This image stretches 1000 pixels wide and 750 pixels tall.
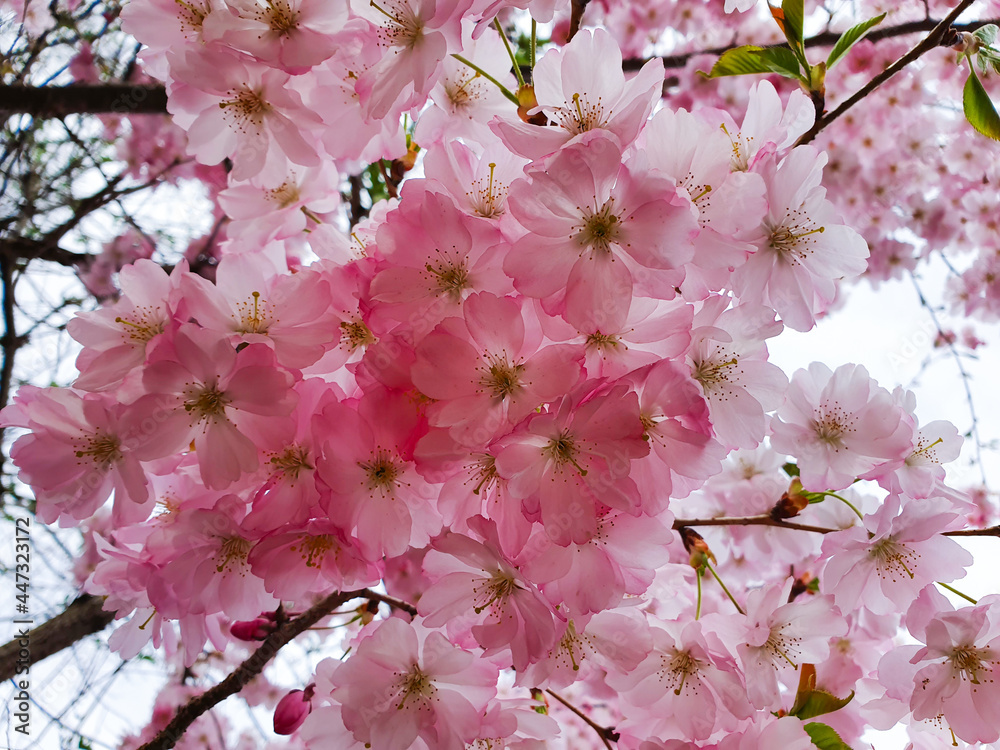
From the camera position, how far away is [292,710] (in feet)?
4.10

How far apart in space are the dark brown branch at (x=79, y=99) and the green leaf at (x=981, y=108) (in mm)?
2235

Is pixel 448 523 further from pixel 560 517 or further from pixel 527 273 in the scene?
pixel 527 273

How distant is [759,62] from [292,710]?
140 centimetres

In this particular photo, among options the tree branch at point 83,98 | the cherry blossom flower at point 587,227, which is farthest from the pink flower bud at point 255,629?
the tree branch at point 83,98

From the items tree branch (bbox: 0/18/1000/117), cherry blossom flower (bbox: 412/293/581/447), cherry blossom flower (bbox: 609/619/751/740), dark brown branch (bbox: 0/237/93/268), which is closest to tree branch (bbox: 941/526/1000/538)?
cherry blossom flower (bbox: 609/619/751/740)

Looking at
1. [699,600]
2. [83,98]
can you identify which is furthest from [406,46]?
[83,98]

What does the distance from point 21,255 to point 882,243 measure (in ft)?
12.6

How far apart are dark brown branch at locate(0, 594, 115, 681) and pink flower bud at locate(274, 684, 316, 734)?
1.07 metres

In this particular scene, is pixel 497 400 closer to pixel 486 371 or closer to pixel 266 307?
pixel 486 371

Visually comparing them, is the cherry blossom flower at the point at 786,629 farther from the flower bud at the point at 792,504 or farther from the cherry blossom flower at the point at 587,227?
the cherry blossom flower at the point at 587,227

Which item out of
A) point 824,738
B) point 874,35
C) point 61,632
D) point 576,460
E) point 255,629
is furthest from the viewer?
point 61,632

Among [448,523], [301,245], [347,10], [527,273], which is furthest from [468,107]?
[301,245]

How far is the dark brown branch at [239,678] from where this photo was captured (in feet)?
3.65

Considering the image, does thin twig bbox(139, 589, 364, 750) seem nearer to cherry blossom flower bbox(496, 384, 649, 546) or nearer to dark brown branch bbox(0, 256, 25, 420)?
cherry blossom flower bbox(496, 384, 649, 546)
